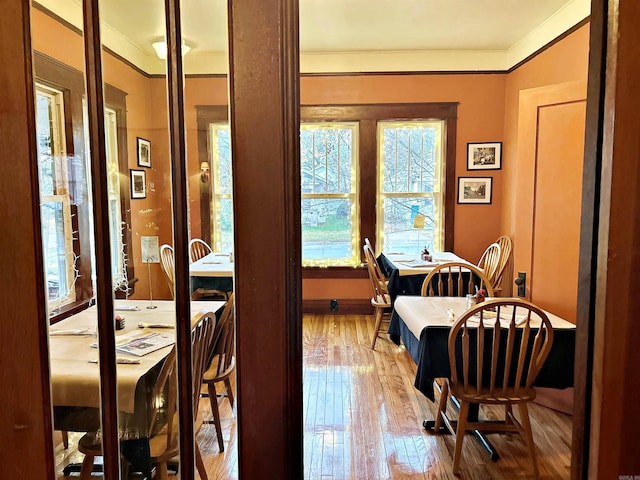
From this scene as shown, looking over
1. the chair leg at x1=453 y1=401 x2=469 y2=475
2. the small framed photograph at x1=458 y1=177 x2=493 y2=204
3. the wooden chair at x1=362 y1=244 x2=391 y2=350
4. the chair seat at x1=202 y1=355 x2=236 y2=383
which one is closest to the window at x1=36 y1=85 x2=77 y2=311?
the chair seat at x1=202 y1=355 x2=236 y2=383

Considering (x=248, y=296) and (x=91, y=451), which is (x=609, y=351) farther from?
(x=91, y=451)

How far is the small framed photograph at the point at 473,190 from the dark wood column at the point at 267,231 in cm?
464

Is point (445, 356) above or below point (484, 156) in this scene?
below

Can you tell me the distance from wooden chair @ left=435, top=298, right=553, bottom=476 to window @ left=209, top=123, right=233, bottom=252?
157 cm

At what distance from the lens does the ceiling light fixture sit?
778 millimetres

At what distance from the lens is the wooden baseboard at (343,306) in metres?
5.23

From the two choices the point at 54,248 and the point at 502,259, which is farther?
the point at 502,259

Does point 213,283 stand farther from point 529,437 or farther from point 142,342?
point 529,437

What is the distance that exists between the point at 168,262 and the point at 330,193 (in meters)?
4.47

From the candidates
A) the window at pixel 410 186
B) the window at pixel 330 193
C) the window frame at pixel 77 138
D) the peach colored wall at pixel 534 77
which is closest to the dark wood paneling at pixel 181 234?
the window frame at pixel 77 138

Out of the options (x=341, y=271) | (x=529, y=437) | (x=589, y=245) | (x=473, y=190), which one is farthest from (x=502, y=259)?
(x=589, y=245)

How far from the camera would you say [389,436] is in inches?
103

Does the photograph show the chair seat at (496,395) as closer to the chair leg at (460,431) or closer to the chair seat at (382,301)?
the chair leg at (460,431)

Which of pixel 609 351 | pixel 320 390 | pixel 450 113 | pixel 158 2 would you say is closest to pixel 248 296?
pixel 158 2
